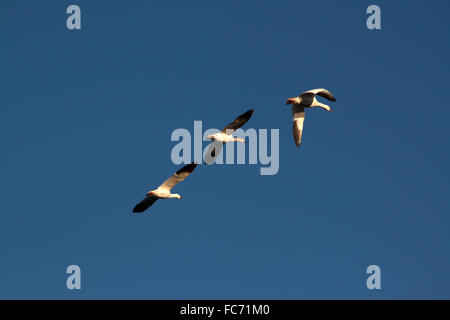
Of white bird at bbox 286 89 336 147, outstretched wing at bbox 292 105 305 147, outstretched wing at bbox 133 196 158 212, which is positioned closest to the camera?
white bird at bbox 286 89 336 147

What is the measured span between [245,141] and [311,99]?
3.77 meters

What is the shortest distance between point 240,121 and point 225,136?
0.95m

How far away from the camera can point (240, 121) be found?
28.3 metres

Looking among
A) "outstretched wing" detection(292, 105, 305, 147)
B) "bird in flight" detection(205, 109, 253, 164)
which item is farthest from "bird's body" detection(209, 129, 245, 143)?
"outstretched wing" detection(292, 105, 305, 147)

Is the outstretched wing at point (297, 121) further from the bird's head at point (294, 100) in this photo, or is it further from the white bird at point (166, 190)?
the white bird at point (166, 190)

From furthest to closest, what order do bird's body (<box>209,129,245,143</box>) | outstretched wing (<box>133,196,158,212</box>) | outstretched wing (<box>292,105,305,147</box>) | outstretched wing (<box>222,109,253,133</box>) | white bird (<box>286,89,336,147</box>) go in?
outstretched wing (<box>292,105,305,147</box>)
outstretched wing (<box>133,196,158,212</box>)
white bird (<box>286,89,336,147</box>)
outstretched wing (<box>222,109,253,133</box>)
bird's body (<box>209,129,245,143</box>)

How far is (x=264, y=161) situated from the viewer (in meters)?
30.3

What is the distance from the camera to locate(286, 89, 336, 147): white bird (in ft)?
94.9

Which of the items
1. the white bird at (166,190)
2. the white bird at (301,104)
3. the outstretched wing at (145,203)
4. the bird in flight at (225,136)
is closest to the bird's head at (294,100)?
the white bird at (301,104)

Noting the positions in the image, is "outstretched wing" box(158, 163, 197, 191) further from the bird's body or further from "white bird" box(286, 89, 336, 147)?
"white bird" box(286, 89, 336, 147)

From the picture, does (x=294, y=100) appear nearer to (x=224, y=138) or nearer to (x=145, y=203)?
(x=224, y=138)

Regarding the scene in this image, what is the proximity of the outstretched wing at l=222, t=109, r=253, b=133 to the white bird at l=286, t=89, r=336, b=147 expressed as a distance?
2.08 m
